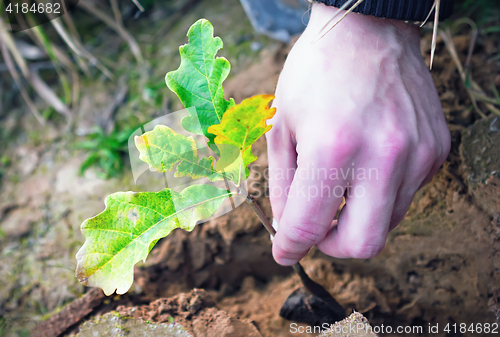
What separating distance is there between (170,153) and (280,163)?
0.32 metres

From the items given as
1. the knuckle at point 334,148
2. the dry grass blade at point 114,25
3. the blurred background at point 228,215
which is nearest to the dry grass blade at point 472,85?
the blurred background at point 228,215

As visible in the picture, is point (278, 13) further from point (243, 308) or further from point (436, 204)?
point (243, 308)

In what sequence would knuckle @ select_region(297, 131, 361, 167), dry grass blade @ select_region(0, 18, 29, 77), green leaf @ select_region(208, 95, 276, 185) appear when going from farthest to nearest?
dry grass blade @ select_region(0, 18, 29, 77), knuckle @ select_region(297, 131, 361, 167), green leaf @ select_region(208, 95, 276, 185)

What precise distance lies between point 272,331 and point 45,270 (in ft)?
3.43

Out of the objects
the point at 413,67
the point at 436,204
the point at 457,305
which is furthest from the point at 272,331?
the point at 413,67

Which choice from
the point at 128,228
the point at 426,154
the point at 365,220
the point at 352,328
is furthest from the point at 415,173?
the point at 128,228

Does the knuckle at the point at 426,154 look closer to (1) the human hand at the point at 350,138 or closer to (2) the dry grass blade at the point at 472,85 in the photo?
(1) the human hand at the point at 350,138

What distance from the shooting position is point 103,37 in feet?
7.44

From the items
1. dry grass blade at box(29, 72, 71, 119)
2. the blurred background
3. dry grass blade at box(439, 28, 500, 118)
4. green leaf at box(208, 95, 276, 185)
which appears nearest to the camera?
green leaf at box(208, 95, 276, 185)

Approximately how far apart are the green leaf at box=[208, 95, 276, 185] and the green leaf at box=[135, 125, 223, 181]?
0.05 metres

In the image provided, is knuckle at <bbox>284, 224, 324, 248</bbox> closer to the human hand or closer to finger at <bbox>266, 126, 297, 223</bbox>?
the human hand

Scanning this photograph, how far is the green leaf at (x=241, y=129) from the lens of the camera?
0.63 metres

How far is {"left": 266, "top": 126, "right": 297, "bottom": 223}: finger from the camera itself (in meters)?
0.88

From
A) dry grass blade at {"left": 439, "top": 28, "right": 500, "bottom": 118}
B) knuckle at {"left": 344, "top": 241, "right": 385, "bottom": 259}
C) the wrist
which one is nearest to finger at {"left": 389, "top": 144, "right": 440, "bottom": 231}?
knuckle at {"left": 344, "top": 241, "right": 385, "bottom": 259}
